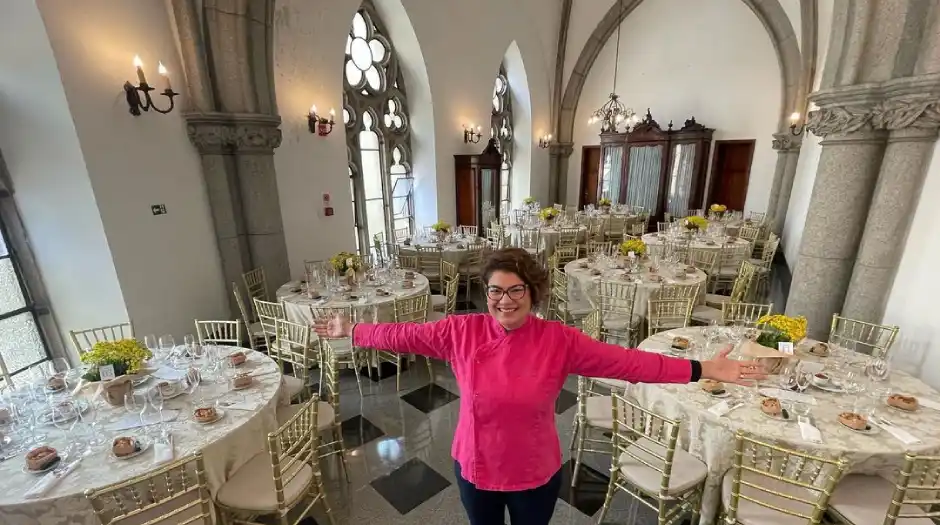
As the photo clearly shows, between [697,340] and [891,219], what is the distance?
2.37 meters

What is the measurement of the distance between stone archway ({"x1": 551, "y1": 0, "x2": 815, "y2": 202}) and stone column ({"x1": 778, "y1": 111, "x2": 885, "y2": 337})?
6834mm

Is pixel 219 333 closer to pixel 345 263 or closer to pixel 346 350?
pixel 346 350

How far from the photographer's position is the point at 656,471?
8.86 feet

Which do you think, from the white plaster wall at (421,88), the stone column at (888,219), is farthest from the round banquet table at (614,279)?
the white plaster wall at (421,88)

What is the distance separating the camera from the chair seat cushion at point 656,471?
2.60 metres

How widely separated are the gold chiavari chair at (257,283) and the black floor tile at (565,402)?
4.25 meters

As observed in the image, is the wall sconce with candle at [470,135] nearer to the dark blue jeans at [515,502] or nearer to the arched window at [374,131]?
the arched window at [374,131]

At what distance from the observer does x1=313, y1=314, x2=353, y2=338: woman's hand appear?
2.07 m

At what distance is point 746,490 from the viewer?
8.31 ft

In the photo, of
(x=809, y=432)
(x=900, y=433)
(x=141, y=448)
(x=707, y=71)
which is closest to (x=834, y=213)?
(x=900, y=433)

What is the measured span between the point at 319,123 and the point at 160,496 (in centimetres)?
577

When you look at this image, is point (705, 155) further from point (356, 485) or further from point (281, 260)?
point (356, 485)

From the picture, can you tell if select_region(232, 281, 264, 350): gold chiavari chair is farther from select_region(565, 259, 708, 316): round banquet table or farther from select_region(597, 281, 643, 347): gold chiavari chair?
select_region(597, 281, 643, 347): gold chiavari chair

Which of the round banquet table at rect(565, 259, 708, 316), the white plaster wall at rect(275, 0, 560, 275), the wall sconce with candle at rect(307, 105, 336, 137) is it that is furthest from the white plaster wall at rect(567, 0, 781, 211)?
the wall sconce with candle at rect(307, 105, 336, 137)
